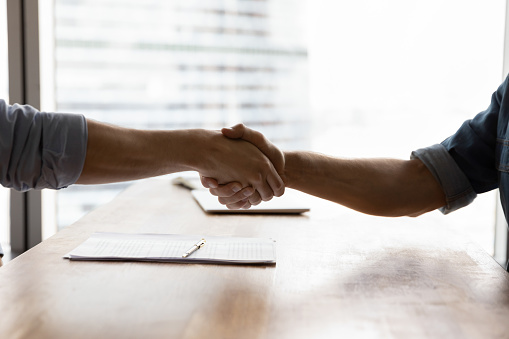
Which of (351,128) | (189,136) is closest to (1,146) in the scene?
(189,136)

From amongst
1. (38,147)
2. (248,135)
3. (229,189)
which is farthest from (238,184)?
(38,147)

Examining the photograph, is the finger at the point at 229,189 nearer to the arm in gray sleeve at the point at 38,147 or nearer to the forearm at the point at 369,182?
the forearm at the point at 369,182

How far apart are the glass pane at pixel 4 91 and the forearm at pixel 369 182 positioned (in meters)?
1.61

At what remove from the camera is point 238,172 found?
57.9 inches

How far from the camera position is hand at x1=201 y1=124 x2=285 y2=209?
4.76ft

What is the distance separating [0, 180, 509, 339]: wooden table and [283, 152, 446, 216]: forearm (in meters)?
0.21

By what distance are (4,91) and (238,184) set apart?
165 centimetres

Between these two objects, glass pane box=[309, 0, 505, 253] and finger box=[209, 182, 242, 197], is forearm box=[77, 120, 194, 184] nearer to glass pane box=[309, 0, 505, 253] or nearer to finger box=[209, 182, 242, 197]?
finger box=[209, 182, 242, 197]

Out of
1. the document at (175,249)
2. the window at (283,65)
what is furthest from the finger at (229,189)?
the window at (283,65)

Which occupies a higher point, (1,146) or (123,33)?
(123,33)

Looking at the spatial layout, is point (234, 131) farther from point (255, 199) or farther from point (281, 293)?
point (281, 293)

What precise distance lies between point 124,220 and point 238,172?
1.13 feet

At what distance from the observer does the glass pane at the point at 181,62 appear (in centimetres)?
261

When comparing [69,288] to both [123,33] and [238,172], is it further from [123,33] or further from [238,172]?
[123,33]
